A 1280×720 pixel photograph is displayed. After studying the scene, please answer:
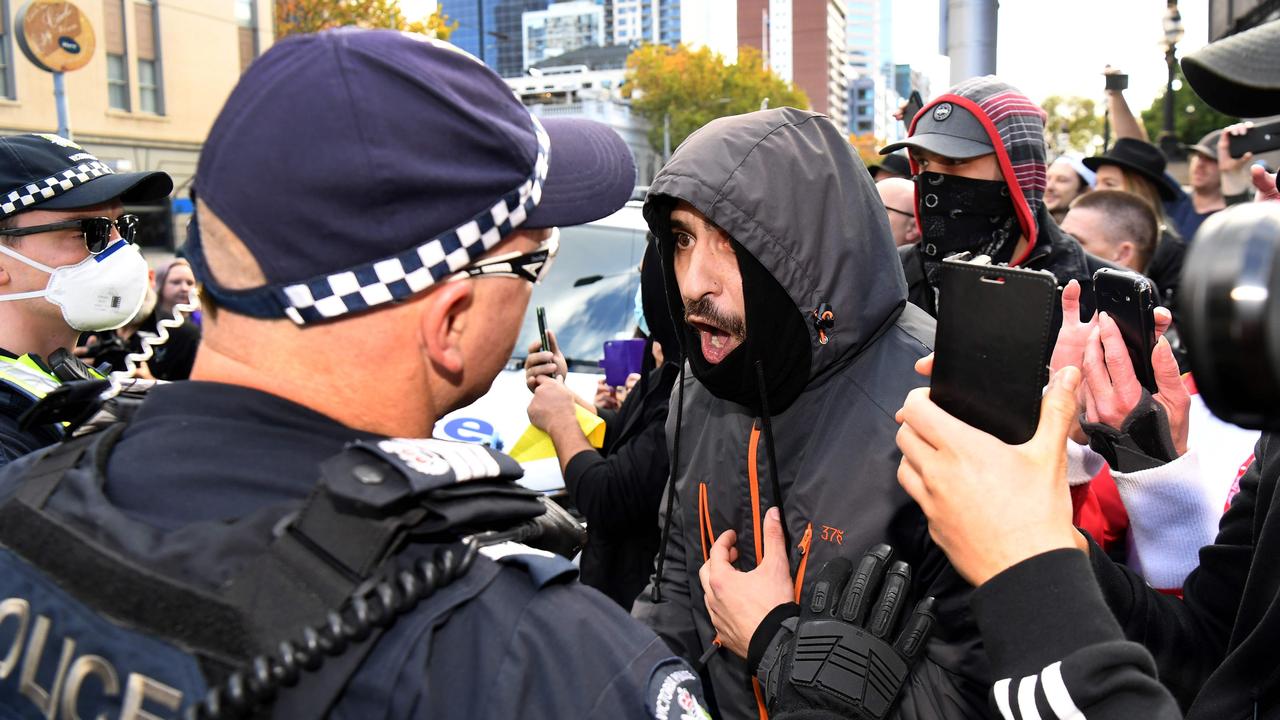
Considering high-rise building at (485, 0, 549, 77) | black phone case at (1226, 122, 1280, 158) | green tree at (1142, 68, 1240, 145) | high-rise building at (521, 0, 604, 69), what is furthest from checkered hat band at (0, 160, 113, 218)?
high-rise building at (485, 0, 549, 77)

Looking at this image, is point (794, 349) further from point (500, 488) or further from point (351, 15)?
point (351, 15)

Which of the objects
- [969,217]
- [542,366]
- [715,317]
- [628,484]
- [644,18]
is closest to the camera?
[715,317]

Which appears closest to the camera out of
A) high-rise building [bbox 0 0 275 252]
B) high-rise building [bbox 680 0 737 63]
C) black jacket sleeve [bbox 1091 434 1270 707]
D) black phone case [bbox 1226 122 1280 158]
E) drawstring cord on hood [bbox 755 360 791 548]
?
black phone case [bbox 1226 122 1280 158]

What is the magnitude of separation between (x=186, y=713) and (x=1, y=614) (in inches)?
11.7

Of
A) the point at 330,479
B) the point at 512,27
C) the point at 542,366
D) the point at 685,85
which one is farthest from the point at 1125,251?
the point at 512,27

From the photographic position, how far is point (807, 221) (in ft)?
8.16

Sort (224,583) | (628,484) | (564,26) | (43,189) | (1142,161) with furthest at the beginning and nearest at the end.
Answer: (564,26) < (1142,161) < (628,484) < (43,189) < (224,583)

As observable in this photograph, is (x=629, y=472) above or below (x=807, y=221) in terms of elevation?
below

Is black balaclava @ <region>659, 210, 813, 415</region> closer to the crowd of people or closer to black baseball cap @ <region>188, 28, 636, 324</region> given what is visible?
the crowd of people

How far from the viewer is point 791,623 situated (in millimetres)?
2199

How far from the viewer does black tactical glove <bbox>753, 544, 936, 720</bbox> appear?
191cm

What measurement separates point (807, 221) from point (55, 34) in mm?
14453

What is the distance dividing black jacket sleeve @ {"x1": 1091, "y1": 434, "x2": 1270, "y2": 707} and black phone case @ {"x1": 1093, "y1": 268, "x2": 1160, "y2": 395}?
13.5 inches

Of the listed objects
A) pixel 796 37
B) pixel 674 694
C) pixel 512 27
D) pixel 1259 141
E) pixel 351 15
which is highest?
pixel 512 27
